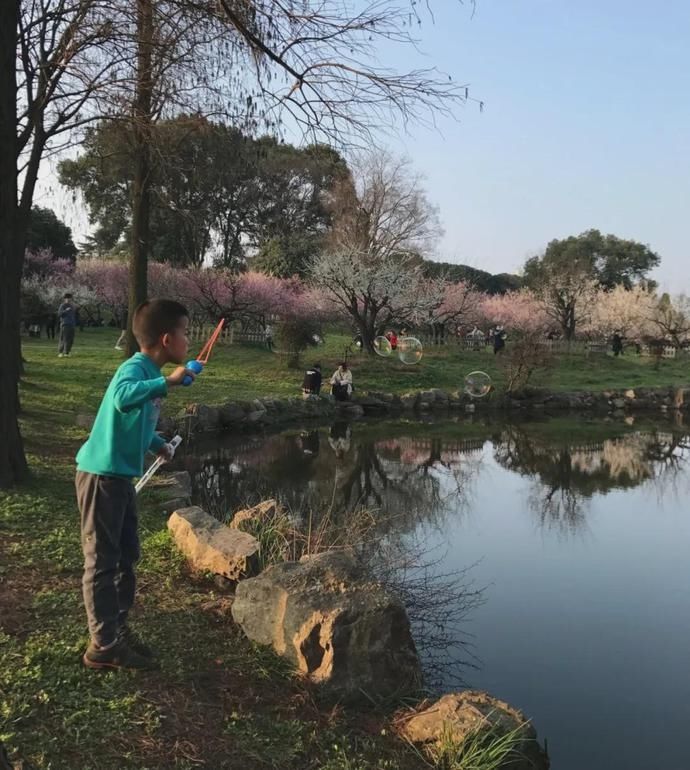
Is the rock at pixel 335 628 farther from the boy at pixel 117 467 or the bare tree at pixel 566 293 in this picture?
the bare tree at pixel 566 293

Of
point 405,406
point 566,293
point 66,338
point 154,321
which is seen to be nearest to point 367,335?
point 405,406

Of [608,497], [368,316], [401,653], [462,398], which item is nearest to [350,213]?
[368,316]

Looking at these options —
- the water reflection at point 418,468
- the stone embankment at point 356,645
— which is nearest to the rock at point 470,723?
the stone embankment at point 356,645

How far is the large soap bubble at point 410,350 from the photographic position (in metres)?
21.1

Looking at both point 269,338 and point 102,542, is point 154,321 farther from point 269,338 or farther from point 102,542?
point 269,338

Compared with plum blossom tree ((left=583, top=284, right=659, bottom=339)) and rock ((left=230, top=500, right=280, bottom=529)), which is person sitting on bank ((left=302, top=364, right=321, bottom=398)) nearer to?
rock ((left=230, top=500, right=280, bottom=529))

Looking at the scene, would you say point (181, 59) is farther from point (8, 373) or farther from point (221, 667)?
point (221, 667)

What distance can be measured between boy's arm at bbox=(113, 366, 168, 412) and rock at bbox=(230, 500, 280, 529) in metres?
2.50

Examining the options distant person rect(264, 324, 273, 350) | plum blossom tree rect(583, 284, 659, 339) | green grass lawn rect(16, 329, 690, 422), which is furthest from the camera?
plum blossom tree rect(583, 284, 659, 339)

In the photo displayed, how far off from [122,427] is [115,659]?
0.95m

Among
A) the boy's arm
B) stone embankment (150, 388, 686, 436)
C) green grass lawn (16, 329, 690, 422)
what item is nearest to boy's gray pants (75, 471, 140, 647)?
the boy's arm

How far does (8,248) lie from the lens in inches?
195

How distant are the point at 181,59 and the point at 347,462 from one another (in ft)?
20.5

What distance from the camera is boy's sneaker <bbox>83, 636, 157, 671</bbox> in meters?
2.68
